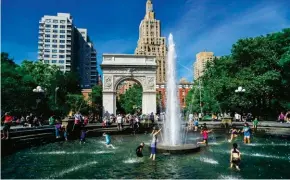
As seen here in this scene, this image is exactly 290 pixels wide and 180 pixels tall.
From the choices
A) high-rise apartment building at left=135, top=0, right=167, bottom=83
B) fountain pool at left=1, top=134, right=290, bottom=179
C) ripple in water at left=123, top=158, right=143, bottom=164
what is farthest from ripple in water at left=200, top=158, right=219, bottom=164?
high-rise apartment building at left=135, top=0, right=167, bottom=83

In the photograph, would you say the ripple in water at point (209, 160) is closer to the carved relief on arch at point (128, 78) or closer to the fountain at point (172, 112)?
the fountain at point (172, 112)

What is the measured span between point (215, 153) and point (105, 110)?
28.2 m

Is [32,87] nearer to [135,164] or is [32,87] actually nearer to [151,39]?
[135,164]

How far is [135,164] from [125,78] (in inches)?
1200

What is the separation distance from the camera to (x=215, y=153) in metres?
13.0

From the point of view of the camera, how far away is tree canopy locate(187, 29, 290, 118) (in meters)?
30.0

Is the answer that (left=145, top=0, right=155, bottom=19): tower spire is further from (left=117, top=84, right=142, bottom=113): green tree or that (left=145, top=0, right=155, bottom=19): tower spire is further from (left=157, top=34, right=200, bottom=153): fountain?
(left=157, top=34, right=200, bottom=153): fountain

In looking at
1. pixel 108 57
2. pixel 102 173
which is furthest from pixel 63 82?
pixel 102 173

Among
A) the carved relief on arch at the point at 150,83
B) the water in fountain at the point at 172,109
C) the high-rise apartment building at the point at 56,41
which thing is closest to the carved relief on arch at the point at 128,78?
the carved relief on arch at the point at 150,83

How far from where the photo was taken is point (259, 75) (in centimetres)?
3106

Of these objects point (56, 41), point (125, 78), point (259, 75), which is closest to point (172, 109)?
point (259, 75)

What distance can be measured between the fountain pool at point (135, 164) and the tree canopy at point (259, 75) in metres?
17.3

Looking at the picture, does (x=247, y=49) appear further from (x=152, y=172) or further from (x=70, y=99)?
(x=70, y=99)

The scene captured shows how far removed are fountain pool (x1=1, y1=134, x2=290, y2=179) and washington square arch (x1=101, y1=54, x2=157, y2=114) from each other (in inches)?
1014
